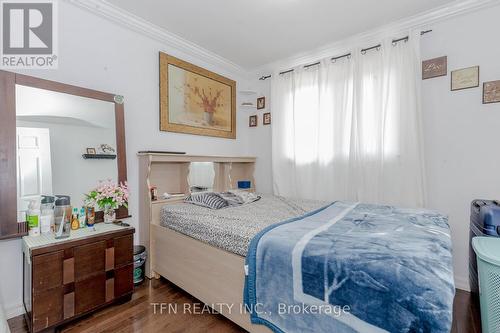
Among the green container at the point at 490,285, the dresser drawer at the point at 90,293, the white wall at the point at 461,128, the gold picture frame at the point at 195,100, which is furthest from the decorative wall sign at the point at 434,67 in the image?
the dresser drawer at the point at 90,293

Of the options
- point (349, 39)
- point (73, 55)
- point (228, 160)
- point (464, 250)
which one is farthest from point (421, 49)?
point (73, 55)

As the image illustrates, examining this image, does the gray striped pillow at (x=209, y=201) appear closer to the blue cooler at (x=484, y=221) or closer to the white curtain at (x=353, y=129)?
the white curtain at (x=353, y=129)

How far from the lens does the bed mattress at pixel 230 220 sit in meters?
1.57

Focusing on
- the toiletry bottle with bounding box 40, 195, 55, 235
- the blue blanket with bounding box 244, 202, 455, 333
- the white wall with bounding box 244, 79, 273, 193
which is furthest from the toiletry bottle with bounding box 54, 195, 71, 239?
the white wall with bounding box 244, 79, 273, 193

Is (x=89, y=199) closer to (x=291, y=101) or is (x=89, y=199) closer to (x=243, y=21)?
(x=243, y=21)

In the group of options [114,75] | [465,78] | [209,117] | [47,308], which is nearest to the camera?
[47,308]

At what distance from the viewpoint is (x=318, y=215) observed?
1.85m

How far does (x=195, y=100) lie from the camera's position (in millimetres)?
3074

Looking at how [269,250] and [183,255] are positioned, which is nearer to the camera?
[269,250]

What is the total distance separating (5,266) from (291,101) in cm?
325

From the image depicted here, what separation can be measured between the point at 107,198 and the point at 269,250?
149cm

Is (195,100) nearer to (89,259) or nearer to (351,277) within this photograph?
(89,259)

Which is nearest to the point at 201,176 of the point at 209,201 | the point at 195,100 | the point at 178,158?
the point at 178,158

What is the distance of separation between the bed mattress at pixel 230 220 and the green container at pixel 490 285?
111cm
